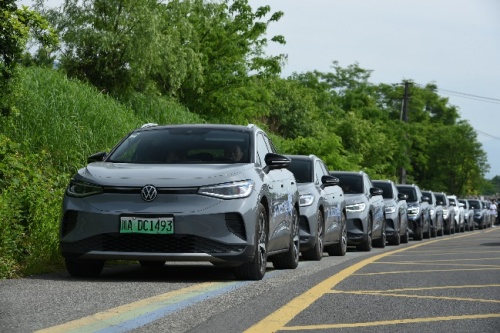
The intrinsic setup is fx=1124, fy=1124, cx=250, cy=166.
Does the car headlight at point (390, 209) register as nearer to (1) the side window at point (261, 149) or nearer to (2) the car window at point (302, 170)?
(2) the car window at point (302, 170)

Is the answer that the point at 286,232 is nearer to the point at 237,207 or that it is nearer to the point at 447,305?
the point at 237,207

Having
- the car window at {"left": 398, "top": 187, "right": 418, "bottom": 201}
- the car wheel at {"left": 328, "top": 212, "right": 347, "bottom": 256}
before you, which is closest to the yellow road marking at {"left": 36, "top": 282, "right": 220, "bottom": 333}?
the car wheel at {"left": 328, "top": 212, "right": 347, "bottom": 256}

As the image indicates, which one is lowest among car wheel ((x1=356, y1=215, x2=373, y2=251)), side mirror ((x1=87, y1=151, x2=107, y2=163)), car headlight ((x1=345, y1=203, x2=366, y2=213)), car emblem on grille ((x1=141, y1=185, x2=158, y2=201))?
car wheel ((x1=356, y1=215, x2=373, y2=251))

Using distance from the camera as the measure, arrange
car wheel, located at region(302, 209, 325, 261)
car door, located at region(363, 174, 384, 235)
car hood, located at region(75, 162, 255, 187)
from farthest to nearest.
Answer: car door, located at region(363, 174, 384, 235)
car wheel, located at region(302, 209, 325, 261)
car hood, located at region(75, 162, 255, 187)

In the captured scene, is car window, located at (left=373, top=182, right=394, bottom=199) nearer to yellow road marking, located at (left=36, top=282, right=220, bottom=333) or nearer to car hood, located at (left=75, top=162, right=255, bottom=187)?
car hood, located at (left=75, top=162, right=255, bottom=187)

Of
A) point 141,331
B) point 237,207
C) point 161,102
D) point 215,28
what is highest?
point 215,28

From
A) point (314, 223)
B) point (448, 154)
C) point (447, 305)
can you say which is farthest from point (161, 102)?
point (448, 154)

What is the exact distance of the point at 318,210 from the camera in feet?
52.9

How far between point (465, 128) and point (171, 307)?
104152mm

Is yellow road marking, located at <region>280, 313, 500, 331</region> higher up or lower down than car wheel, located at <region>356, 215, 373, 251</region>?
lower down

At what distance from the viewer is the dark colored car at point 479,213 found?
192 feet

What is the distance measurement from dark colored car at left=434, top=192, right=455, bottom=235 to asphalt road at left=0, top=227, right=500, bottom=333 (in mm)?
27878

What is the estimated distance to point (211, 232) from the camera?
10219mm

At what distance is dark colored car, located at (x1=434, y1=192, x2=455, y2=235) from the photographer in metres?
40.1
